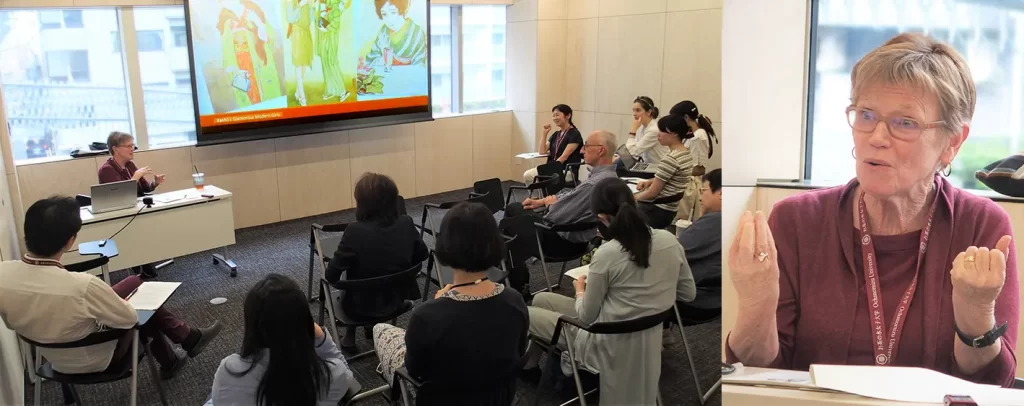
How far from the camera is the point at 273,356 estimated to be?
86.3 inches

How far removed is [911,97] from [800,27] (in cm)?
20

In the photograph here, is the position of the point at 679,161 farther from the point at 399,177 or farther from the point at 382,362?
the point at 399,177

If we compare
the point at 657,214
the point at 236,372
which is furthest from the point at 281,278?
the point at 657,214

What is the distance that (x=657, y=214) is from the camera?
473 centimetres

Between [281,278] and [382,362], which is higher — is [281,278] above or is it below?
above

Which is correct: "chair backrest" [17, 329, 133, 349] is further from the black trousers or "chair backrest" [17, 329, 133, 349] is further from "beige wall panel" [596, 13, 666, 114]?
"beige wall panel" [596, 13, 666, 114]

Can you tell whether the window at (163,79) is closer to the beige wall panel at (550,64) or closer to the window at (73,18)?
the window at (73,18)

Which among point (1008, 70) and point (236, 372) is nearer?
point (1008, 70)

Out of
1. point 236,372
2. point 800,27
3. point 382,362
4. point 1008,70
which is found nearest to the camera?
point 1008,70

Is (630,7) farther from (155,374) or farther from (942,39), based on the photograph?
(942,39)

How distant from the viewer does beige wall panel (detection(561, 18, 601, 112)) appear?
7797mm

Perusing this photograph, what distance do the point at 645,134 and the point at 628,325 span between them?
13.4ft

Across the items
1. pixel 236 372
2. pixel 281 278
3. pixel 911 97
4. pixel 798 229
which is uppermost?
pixel 911 97

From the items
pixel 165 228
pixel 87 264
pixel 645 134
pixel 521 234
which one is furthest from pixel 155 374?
pixel 645 134
